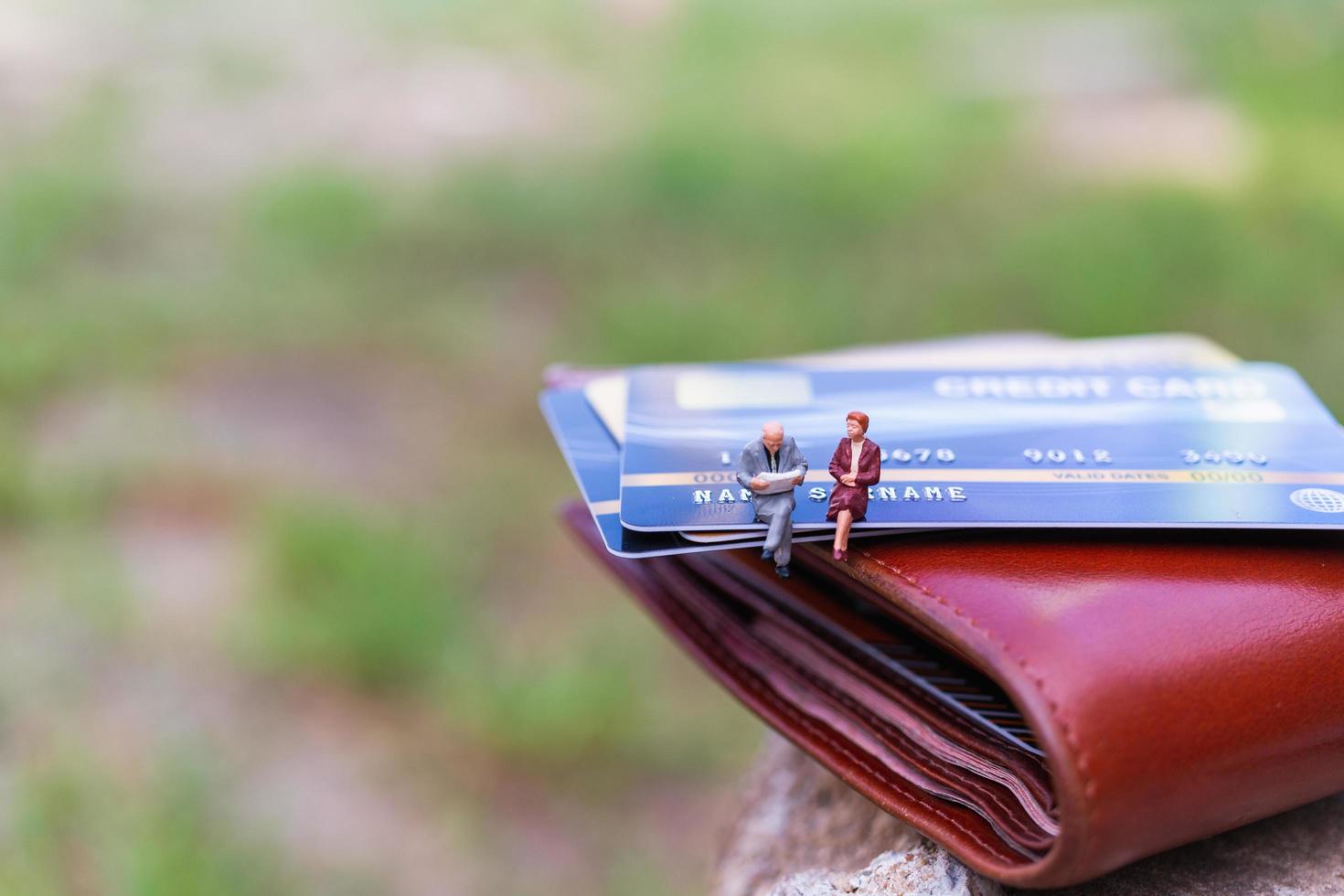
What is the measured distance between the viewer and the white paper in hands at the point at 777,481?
860mm

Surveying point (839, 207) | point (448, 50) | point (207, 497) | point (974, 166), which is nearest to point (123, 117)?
point (448, 50)

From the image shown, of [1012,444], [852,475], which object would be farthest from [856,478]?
[1012,444]

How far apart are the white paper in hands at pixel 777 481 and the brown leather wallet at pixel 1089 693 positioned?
7cm

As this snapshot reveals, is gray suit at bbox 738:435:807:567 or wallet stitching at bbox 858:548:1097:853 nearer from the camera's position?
wallet stitching at bbox 858:548:1097:853

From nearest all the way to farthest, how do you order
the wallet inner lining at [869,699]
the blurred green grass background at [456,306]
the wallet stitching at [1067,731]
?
the wallet stitching at [1067,731] → the wallet inner lining at [869,699] → the blurred green grass background at [456,306]

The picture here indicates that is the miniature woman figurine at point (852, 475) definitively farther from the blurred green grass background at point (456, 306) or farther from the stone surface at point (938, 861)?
the blurred green grass background at point (456, 306)

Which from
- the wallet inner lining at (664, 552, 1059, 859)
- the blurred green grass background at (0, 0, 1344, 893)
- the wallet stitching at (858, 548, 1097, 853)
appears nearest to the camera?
the wallet stitching at (858, 548, 1097, 853)

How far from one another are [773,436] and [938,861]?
1.17 ft

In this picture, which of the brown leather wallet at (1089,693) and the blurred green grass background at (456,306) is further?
the blurred green grass background at (456,306)

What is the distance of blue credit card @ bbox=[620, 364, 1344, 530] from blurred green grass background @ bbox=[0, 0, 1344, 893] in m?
1.09

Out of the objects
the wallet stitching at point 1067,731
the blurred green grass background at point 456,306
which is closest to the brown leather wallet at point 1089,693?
the wallet stitching at point 1067,731

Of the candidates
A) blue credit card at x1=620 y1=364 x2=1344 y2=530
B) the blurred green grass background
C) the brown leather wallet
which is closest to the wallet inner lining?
the brown leather wallet

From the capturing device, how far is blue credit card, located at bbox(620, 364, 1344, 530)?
900 millimetres

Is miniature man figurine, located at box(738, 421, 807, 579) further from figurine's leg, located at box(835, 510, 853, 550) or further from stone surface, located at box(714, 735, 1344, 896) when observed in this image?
stone surface, located at box(714, 735, 1344, 896)
